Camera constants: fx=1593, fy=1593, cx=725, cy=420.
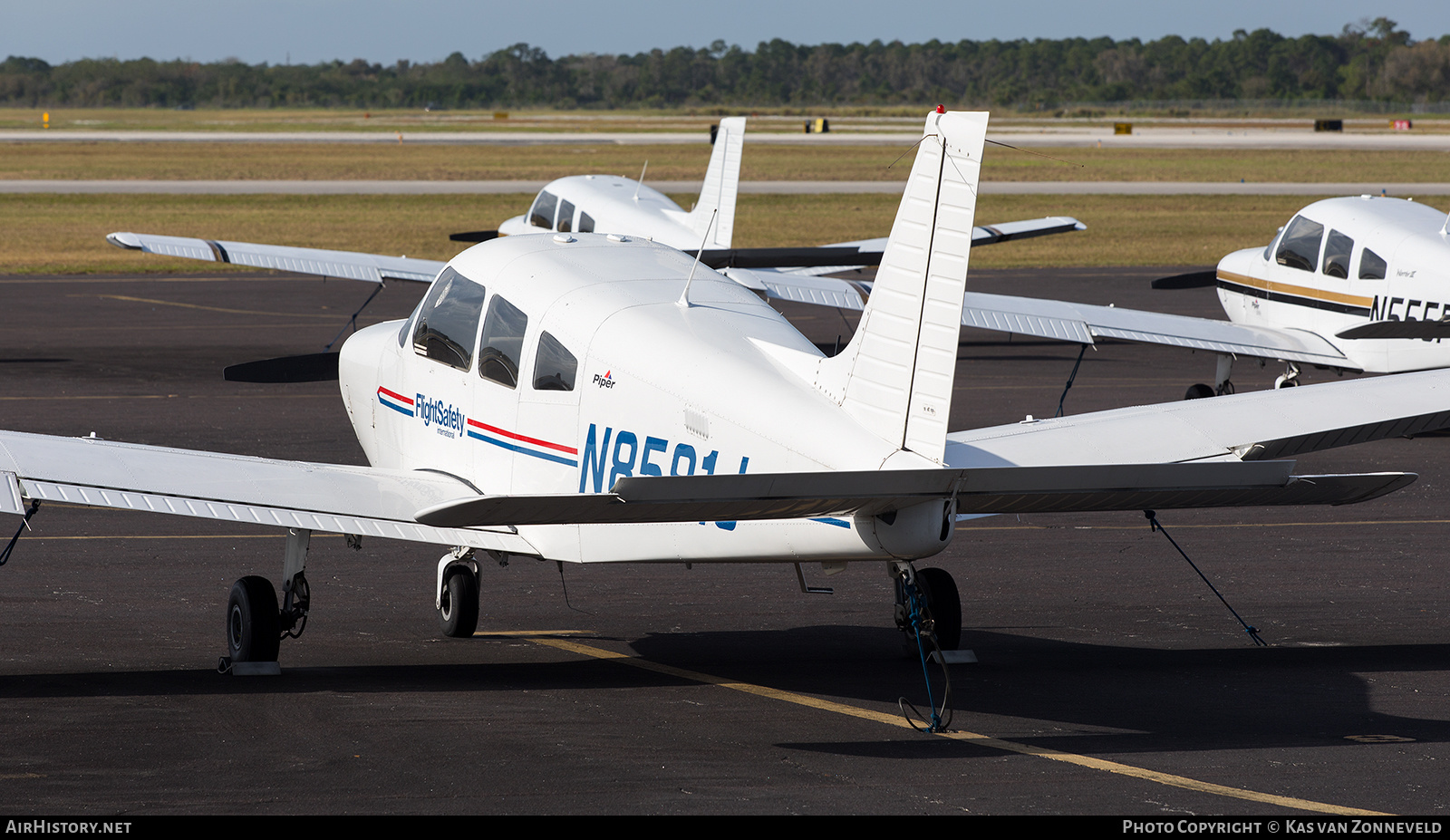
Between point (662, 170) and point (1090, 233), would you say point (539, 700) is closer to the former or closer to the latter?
point (1090, 233)

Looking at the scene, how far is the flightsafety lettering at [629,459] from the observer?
8.36 meters

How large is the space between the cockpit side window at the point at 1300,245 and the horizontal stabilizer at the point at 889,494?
1407 centimetres

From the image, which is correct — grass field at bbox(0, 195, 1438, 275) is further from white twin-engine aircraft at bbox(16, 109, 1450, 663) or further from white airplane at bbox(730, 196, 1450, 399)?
white twin-engine aircraft at bbox(16, 109, 1450, 663)

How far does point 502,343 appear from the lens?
386 inches

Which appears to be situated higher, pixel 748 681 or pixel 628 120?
pixel 628 120

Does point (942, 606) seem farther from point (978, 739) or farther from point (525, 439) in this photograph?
point (525, 439)

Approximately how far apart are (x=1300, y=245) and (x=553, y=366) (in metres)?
14.3

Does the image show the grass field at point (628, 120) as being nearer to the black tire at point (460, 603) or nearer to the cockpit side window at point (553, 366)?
the black tire at point (460, 603)

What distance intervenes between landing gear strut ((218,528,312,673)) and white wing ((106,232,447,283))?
47.8ft

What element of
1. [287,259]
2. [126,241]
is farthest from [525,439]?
[126,241]

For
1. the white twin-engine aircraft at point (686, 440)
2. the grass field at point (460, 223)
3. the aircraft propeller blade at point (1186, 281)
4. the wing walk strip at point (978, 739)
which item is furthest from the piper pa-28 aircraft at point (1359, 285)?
the grass field at point (460, 223)

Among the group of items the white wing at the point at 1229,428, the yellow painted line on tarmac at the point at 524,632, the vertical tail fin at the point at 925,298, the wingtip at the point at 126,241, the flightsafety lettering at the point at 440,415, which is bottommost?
the yellow painted line on tarmac at the point at 524,632

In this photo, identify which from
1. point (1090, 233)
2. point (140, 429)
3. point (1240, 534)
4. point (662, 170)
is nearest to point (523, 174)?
point (662, 170)

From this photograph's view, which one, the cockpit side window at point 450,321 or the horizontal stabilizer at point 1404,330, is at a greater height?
the cockpit side window at point 450,321
